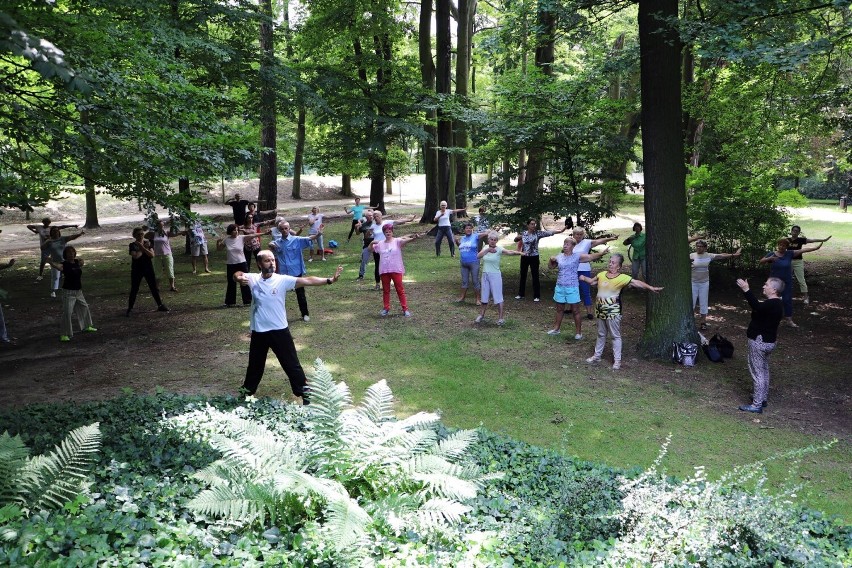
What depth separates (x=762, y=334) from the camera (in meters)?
8.28

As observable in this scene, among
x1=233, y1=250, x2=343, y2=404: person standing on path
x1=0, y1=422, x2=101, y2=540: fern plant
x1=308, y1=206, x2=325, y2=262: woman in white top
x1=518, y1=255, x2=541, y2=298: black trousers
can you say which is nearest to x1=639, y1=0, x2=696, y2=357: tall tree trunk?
x1=518, y1=255, x2=541, y2=298: black trousers

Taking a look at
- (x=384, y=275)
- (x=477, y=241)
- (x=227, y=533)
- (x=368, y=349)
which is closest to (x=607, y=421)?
(x=368, y=349)

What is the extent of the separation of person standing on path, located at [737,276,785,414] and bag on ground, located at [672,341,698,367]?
173 centimetres

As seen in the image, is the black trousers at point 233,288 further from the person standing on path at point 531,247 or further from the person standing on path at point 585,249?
the person standing on path at point 585,249

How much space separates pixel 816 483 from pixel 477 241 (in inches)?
342

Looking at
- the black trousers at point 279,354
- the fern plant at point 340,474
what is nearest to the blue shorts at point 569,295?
the black trousers at point 279,354

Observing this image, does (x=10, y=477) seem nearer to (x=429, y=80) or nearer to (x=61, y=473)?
(x=61, y=473)

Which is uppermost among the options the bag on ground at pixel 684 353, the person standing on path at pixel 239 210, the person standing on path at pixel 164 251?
the person standing on path at pixel 239 210

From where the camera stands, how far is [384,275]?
12641 mm

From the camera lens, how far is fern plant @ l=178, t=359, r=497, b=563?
14.0 ft

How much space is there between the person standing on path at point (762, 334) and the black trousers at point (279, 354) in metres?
5.74

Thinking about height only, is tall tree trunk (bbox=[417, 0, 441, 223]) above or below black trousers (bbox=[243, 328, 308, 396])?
above

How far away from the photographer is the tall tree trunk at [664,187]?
10.3 metres

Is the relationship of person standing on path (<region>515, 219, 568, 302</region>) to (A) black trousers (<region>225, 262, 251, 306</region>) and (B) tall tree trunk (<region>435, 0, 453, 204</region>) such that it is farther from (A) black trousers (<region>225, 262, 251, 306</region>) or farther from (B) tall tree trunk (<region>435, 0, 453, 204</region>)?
(B) tall tree trunk (<region>435, 0, 453, 204</region>)
